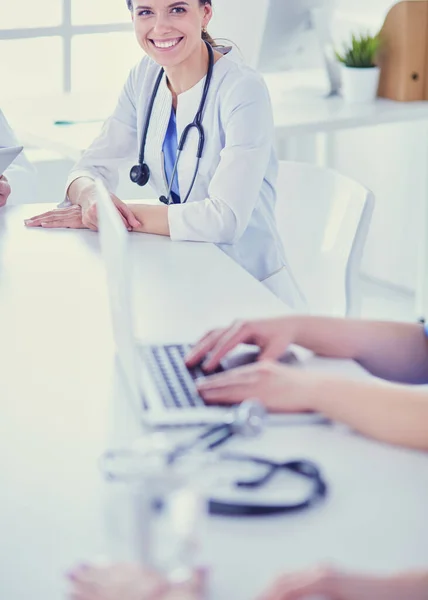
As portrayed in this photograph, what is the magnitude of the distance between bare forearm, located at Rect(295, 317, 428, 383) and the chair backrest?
0.63 meters

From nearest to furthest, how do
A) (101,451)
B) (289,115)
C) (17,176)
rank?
(101,451) → (17,176) → (289,115)

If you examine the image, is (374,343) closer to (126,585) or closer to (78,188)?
(126,585)

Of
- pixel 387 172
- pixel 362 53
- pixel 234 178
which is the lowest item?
pixel 387 172

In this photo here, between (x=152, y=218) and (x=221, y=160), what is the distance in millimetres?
177

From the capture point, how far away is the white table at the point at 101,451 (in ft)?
3.28

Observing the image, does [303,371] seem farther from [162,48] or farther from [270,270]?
[162,48]

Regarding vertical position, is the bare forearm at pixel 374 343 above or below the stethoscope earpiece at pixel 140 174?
below

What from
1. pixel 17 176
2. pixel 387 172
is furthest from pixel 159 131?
pixel 387 172

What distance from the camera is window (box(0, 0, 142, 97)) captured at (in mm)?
3580

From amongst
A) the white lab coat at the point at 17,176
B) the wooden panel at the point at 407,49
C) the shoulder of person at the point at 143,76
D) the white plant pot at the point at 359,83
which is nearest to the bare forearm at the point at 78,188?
the shoulder of person at the point at 143,76

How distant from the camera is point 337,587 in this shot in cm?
91

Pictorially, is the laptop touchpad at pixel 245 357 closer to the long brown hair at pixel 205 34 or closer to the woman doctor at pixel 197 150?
the woman doctor at pixel 197 150

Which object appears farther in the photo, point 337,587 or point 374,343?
point 374,343

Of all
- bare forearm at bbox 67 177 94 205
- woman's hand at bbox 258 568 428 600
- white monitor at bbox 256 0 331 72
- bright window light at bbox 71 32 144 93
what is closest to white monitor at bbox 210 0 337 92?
white monitor at bbox 256 0 331 72
